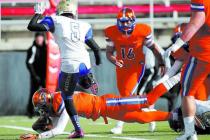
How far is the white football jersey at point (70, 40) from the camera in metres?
10.0

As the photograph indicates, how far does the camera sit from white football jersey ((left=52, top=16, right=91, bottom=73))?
10039mm

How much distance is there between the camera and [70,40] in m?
10.1

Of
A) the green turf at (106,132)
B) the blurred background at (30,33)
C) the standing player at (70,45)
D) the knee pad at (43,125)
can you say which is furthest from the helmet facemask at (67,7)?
the blurred background at (30,33)

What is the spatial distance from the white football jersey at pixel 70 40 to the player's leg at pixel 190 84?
62.9 inches

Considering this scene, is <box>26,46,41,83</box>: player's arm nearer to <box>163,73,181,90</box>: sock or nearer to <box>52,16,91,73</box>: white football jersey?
<box>163,73,181,90</box>: sock

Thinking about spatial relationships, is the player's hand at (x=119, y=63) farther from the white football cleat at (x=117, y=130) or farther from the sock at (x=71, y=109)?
the sock at (x=71, y=109)

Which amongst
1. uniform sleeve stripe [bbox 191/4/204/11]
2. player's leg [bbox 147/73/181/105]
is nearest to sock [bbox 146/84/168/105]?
player's leg [bbox 147/73/181/105]

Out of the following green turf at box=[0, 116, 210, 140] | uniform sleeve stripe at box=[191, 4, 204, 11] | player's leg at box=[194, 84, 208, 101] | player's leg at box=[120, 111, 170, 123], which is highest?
uniform sleeve stripe at box=[191, 4, 204, 11]

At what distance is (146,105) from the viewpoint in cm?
1078

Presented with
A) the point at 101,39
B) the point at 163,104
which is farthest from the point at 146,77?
the point at 101,39

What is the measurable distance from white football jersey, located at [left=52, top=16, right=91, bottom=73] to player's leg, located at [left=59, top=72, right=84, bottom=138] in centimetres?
7

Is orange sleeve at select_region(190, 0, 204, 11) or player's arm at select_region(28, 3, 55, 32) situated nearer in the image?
orange sleeve at select_region(190, 0, 204, 11)

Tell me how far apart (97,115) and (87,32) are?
113cm

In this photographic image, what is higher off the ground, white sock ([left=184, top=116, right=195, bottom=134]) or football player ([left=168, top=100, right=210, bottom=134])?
white sock ([left=184, top=116, right=195, bottom=134])
